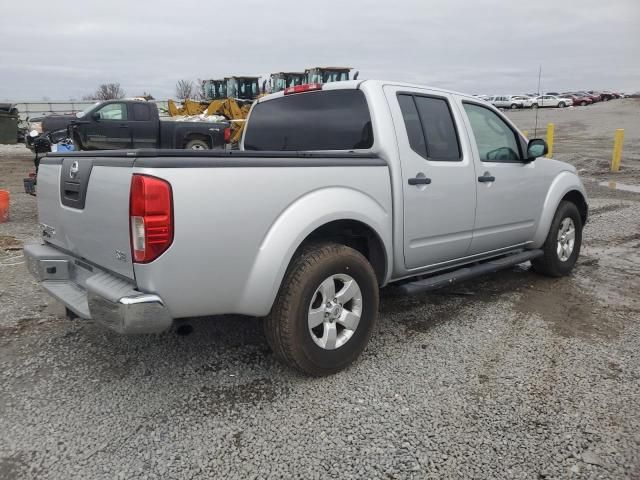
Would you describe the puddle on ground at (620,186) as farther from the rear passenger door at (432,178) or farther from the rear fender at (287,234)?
the rear fender at (287,234)

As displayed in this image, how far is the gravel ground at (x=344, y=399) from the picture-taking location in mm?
2555

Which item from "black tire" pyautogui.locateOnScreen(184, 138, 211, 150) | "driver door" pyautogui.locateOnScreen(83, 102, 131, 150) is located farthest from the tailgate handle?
"black tire" pyautogui.locateOnScreen(184, 138, 211, 150)

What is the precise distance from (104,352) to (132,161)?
1665mm

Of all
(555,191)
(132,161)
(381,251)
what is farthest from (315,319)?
(555,191)

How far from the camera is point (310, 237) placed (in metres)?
3.41

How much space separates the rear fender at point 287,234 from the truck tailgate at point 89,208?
68 centimetres

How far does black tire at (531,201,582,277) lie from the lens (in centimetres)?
532

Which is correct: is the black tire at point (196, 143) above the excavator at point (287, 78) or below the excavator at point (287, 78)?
below

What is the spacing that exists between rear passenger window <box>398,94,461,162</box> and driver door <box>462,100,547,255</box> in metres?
0.24

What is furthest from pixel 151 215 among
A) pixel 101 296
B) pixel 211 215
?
pixel 101 296

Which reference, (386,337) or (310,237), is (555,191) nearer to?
(386,337)

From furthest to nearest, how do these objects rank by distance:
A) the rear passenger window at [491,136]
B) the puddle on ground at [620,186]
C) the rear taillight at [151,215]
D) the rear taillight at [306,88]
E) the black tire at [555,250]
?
the puddle on ground at [620,186] → the black tire at [555,250] → the rear passenger window at [491,136] → the rear taillight at [306,88] → the rear taillight at [151,215]

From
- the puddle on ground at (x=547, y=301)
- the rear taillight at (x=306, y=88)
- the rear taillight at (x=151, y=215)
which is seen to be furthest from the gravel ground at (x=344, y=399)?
the rear taillight at (x=306, y=88)

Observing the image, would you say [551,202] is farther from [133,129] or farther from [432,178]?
[133,129]
